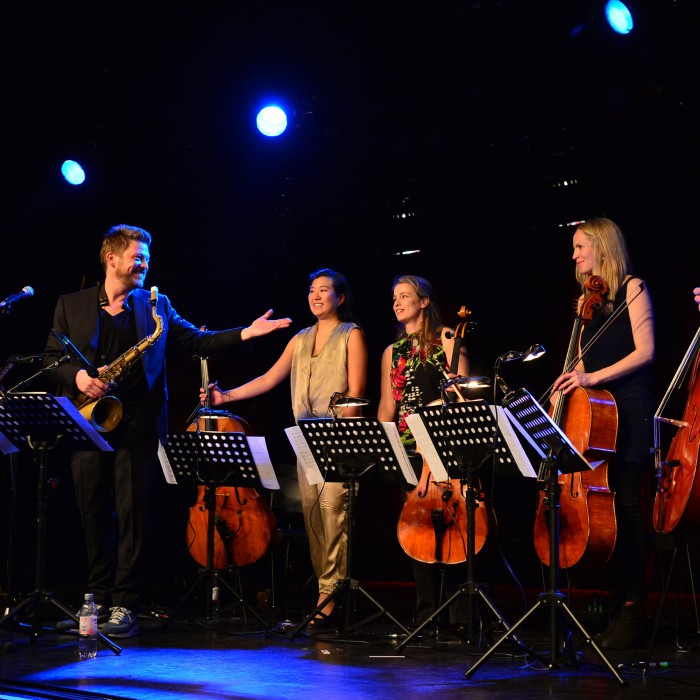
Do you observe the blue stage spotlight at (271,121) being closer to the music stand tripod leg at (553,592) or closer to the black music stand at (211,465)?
the black music stand at (211,465)

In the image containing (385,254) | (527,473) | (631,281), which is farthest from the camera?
(385,254)

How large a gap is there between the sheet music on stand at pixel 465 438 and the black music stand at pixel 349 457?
0.30m

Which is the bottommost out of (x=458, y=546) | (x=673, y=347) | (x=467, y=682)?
(x=467, y=682)

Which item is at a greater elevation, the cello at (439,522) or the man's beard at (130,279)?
the man's beard at (130,279)

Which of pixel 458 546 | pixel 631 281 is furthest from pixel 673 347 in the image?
pixel 458 546

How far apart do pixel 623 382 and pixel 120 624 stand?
2974mm

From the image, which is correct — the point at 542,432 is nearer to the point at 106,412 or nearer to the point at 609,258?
the point at 609,258

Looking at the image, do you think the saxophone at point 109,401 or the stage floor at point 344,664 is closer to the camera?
the stage floor at point 344,664

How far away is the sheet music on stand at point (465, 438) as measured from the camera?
4.36 metres

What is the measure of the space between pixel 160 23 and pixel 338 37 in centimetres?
119

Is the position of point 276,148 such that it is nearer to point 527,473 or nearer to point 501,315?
point 501,315

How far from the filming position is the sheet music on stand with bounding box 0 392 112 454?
477 cm

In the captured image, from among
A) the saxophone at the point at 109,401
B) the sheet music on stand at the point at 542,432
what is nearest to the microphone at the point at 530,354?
the sheet music on stand at the point at 542,432

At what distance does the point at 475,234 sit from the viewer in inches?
289
